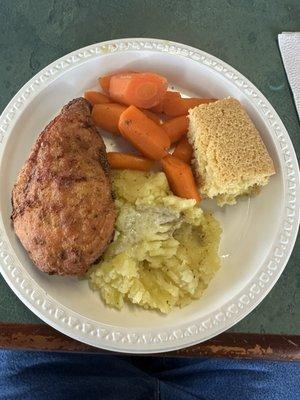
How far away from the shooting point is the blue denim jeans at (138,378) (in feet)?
4.21

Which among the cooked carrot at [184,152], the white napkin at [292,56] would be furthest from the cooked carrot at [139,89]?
the white napkin at [292,56]

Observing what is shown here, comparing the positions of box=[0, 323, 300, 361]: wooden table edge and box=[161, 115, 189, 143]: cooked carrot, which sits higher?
box=[161, 115, 189, 143]: cooked carrot

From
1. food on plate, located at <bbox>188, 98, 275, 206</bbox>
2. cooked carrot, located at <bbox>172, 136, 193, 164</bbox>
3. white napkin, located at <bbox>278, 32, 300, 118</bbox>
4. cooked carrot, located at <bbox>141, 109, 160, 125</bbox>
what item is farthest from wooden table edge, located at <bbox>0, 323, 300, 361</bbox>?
white napkin, located at <bbox>278, 32, 300, 118</bbox>

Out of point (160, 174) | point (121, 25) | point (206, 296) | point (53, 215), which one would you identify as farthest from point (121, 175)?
point (121, 25)

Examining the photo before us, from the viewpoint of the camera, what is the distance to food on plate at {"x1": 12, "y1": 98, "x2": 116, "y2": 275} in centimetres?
113

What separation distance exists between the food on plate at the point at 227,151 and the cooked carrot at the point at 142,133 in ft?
0.30

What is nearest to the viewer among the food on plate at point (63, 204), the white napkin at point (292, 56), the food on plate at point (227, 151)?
the food on plate at point (63, 204)

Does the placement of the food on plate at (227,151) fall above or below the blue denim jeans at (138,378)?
above

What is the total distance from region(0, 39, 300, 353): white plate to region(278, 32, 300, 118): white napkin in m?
0.19

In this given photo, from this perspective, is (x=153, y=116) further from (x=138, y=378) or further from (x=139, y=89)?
(x=138, y=378)

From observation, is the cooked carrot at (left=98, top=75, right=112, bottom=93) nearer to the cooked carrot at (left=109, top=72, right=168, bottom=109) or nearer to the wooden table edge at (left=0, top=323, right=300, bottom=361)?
the cooked carrot at (left=109, top=72, right=168, bottom=109)

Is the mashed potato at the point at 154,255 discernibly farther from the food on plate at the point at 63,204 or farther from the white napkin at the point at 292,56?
the white napkin at the point at 292,56

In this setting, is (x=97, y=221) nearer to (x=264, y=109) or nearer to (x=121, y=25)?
(x=264, y=109)

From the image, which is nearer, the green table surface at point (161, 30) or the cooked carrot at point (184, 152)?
→ the cooked carrot at point (184, 152)
